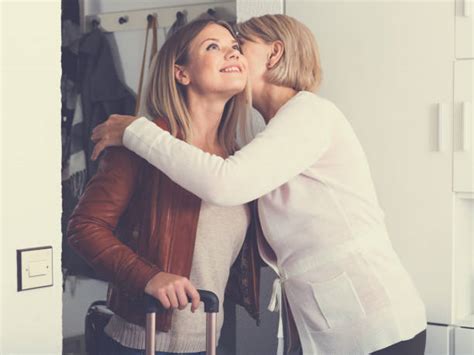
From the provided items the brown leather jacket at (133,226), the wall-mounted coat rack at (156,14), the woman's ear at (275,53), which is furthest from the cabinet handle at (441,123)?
the wall-mounted coat rack at (156,14)

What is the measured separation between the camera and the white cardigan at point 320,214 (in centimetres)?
156

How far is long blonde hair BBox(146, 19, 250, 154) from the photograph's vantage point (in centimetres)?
175

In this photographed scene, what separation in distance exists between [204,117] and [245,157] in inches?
11.5

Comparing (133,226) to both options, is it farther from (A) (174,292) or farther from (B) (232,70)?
(B) (232,70)

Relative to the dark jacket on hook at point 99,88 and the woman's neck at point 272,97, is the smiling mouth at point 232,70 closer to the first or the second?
the woman's neck at point 272,97

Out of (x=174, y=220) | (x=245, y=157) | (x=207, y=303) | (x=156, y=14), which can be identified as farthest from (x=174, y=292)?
(x=156, y=14)

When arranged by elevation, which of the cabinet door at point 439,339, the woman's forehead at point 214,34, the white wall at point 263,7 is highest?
the white wall at point 263,7

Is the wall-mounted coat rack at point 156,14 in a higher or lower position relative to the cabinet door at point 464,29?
higher

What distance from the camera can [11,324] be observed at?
4.90 ft

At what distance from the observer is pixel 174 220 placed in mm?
1661

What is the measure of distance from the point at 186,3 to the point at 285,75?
55.3 inches

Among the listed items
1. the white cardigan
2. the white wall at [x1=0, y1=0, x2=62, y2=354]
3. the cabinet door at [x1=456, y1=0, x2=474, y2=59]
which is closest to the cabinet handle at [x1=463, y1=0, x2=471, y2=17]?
the cabinet door at [x1=456, y1=0, x2=474, y2=59]

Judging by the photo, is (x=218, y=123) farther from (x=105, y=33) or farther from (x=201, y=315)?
(x=105, y=33)

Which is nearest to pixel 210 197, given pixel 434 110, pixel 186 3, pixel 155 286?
pixel 155 286
